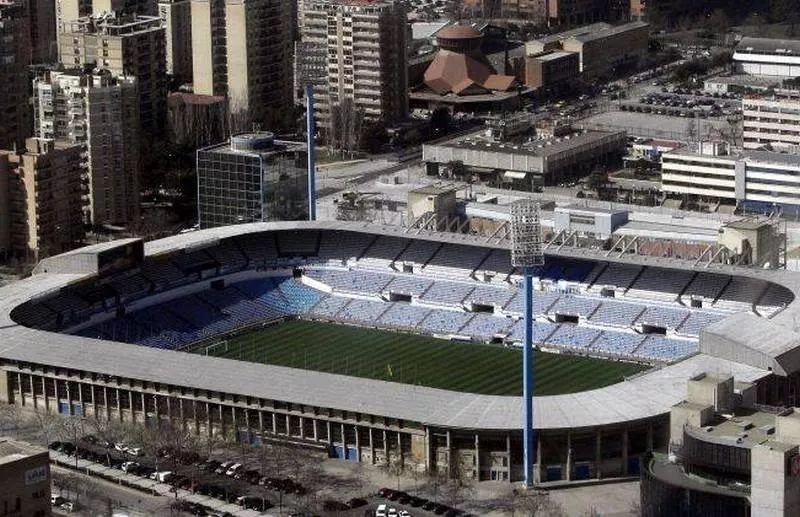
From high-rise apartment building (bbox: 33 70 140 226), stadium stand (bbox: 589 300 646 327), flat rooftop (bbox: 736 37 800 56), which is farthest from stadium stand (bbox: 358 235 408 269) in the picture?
flat rooftop (bbox: 736 37 800 56)

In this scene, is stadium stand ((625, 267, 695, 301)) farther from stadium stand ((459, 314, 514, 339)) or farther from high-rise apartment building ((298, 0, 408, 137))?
high-rise apartment building ((298, 0, 408, 137))

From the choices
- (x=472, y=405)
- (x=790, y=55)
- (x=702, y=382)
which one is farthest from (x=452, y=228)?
(x=790, y=55)

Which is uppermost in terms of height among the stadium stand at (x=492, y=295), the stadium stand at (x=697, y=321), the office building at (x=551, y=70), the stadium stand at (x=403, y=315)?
the office building at (x=551, y=70)

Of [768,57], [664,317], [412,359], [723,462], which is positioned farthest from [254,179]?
[768,57]

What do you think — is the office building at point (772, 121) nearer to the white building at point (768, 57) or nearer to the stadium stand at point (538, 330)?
the white building at point (768, 57)

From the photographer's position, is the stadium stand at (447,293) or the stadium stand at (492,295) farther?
the stadium stand at (447,293)

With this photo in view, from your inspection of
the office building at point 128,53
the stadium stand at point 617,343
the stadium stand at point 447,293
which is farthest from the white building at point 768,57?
the stadium stand at point 617,343

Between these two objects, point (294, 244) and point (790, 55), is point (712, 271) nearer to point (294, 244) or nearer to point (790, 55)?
point (294, 244)

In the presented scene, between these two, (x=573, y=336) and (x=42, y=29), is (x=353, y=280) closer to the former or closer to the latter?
(x=573, y=336)
